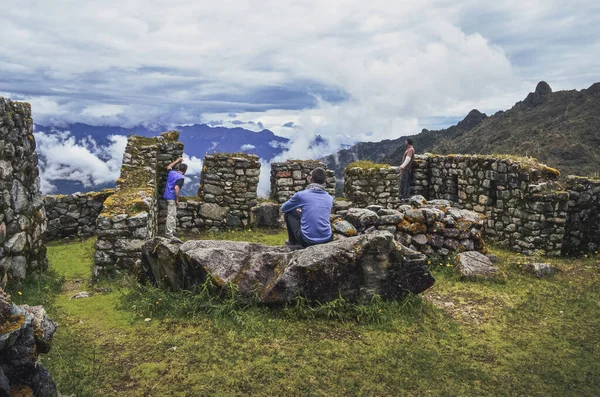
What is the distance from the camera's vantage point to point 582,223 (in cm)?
1292

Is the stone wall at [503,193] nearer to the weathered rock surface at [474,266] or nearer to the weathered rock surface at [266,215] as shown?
the weathered rock surface at [266,215]

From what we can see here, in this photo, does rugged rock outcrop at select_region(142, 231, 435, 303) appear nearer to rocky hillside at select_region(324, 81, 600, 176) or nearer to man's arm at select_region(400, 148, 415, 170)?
man's arm at select_region(400, 148, 415, 170)

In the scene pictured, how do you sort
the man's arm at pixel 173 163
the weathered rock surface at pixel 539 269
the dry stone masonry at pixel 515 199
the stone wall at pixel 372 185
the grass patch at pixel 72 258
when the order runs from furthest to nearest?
the stone wall at pixel 372 185 < the man's arm at pixel 173 163 < the dry stone masonry at pixel 515 199 < the grass patch at pixel 72 258 < the weathered rock surface at pixel 539 269

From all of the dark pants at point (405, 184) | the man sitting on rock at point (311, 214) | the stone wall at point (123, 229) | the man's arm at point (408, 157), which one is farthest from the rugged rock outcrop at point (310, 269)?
the dark pants at point (405, 184)

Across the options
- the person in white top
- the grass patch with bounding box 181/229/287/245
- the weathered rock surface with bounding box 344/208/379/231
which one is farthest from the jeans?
the person in white top

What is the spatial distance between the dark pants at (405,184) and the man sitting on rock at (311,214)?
371 inches

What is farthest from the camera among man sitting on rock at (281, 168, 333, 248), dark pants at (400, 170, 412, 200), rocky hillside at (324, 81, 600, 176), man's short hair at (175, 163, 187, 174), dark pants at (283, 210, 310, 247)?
rocky hillside at (324, 81, 600, 176)

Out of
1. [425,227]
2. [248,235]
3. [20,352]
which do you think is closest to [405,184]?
[248,235]

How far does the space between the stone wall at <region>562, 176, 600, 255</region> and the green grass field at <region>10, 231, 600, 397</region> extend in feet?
17.2

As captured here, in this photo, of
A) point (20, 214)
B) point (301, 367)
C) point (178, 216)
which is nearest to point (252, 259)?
point (301, 367)

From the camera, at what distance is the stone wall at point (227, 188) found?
45.5 feet

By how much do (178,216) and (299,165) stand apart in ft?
13.3

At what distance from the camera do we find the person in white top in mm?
16125

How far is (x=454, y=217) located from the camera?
32.7ft
